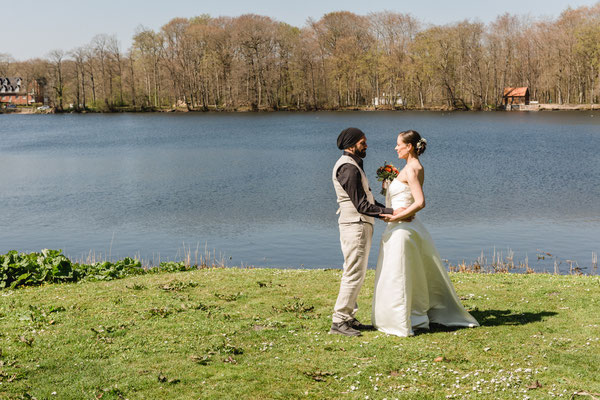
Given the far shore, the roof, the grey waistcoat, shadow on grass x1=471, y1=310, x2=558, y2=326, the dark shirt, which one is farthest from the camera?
the roof

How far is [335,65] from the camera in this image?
134 m

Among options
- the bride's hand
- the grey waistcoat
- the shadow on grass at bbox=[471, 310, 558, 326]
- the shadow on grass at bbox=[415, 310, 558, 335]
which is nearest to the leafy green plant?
the grey waistcoat

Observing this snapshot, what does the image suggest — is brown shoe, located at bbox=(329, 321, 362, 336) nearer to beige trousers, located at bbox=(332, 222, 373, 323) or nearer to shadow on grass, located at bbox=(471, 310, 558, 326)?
beige trousers, located at bbox=(332, 222, 373, 323)

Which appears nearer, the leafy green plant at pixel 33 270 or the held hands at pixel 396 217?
the held hands at pixel 396 217

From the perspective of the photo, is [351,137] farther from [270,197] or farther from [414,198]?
[270,197]

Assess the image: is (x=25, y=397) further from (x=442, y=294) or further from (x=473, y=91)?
(x=473, y=91)

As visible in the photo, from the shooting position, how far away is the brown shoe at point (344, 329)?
8529mm

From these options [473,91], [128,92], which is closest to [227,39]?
[128,92]

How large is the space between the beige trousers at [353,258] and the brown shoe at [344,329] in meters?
0.22

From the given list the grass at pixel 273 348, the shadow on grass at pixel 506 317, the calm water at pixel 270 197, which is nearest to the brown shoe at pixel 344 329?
the grass at pixel 273 348

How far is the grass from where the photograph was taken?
22.1 feet

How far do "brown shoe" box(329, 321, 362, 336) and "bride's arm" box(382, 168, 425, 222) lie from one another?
168 centimetres

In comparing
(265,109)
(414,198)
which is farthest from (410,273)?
(265,109)

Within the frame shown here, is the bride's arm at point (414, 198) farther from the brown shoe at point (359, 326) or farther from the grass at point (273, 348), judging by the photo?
the grass at point (273, 348)
